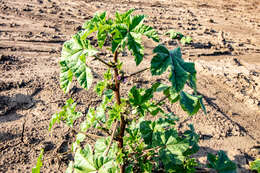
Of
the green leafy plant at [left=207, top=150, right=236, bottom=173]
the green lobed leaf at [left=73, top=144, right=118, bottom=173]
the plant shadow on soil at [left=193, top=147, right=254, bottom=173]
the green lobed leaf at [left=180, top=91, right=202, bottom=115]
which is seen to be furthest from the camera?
the plant shadow on soil at [left=193, top=147, right=254, bottom=173]

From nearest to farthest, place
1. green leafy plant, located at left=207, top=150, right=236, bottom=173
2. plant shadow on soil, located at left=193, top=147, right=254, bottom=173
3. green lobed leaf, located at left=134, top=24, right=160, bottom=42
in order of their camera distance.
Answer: green lobed leaf, located at left=134, top=24, right=160, bottom=42 → green leafy plant, located at left=207, top=150, right=236, bottom=173 → plant shadow on soil, located at left=193, top=147, right=254, bottom=173

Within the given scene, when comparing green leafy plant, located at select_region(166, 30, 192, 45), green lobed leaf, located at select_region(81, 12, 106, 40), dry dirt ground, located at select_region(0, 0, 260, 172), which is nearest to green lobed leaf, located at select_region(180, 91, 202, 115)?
green leafy plant, located at select_region(166, 30, 192, 45)

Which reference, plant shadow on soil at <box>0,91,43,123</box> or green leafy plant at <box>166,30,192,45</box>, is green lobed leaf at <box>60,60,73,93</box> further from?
plant shadow on soil at <box>0,91,43,123</box>

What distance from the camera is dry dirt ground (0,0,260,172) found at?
2791mm

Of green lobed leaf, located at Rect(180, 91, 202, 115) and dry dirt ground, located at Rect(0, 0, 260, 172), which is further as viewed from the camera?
dry dirt ground, located at Rect(0, 0, 260, 172)

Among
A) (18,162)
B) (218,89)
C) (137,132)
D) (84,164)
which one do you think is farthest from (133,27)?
(218,89)

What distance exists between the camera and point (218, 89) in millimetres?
3910

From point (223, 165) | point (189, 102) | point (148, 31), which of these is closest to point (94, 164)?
point (189, 102)

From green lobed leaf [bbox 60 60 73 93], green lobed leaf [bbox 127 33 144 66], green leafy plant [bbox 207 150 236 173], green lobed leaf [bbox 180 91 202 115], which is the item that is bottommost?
green leafy plant [bbox 207 150 236 173]

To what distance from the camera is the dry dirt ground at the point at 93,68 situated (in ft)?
9.16

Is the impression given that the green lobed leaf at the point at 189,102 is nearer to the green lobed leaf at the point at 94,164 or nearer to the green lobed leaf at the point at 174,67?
the green lobed leaf at the point at 174,67

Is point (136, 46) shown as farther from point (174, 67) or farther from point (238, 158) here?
point (238, 158)

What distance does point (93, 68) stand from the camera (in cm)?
403

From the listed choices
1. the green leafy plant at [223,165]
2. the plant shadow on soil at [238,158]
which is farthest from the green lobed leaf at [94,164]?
the plant shadow on soil at [238,158]
